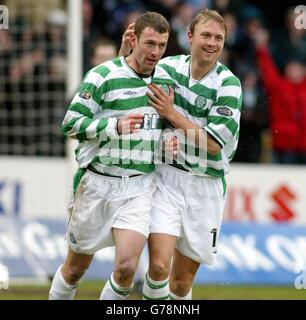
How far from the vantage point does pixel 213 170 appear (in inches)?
358

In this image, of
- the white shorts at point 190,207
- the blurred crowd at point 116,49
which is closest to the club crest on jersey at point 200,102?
the white shorts at point 190,207

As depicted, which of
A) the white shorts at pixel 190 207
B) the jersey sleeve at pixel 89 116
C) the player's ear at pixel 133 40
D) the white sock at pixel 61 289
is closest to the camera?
the jersey sleeve at pixel 89 116

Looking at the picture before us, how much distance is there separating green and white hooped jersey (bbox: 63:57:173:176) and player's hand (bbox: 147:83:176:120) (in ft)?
0.30

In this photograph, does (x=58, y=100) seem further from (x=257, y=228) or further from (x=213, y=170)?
(x=213, y=170)

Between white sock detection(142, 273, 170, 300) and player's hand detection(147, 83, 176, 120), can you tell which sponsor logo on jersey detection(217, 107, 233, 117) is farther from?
white sock detection(142, 273, 170, 300)

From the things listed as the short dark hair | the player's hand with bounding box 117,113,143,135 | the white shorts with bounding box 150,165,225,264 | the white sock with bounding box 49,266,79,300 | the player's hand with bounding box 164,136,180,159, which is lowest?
the white sock with bounding box 49,266,79,300

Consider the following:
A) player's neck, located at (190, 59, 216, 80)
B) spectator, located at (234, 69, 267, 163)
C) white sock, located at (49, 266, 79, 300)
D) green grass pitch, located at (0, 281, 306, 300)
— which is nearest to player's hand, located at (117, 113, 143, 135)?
player's neck, located at (190, 59, 216, 80)

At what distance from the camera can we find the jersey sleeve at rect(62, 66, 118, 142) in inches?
336

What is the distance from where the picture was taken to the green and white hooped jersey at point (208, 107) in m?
8.78

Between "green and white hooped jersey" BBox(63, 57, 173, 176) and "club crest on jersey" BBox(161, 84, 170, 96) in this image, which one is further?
"club crest on jersey" BBox(161, 84, 170, 96)

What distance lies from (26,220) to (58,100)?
2081 millimetres

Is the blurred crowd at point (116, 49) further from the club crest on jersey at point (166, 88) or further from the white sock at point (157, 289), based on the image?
the white sock at point (157, 289)
